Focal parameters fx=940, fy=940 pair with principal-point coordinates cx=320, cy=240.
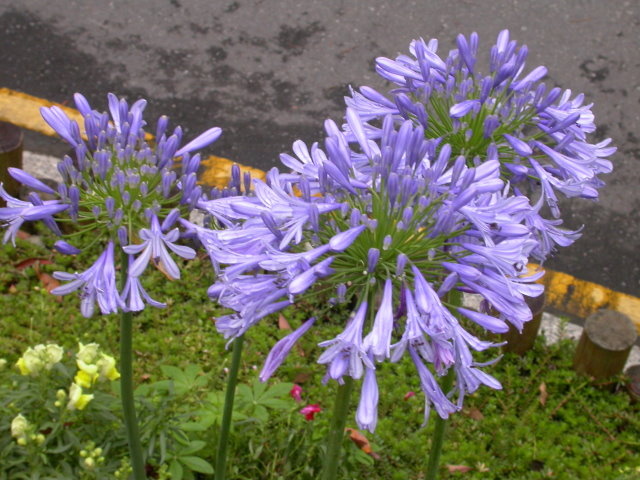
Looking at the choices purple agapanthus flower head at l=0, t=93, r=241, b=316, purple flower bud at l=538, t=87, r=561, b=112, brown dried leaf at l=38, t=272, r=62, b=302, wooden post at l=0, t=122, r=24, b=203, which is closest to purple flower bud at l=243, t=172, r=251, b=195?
purple agapanthus flower head at l=0, t=93, r=241, b=316

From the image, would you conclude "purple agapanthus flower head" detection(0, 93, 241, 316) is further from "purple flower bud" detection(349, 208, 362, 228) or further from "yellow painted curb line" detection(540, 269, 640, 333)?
"yellow painted curb line" detection(540, 269, 640, 333)

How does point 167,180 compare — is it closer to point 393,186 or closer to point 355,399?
point 393,186

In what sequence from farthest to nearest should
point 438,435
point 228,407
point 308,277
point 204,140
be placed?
1. point 228,407
2. point 438,435
3. point 204,140
4. point 308,277

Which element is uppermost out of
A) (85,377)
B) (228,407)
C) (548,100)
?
(548,100)

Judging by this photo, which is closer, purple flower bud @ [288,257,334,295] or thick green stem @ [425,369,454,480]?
purple flower bud @ [288,257,334,295]

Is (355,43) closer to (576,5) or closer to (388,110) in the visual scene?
(576,5)

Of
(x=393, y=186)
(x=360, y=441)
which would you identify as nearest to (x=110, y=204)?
(x=393, y=186)

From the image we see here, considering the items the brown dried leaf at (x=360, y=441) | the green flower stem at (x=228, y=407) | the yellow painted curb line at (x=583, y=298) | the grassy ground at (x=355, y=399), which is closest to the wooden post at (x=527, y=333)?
the grassy ground at (x=355, y=399)
